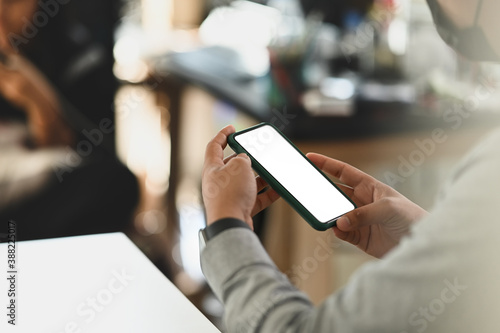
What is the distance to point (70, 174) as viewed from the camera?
1.74 meters

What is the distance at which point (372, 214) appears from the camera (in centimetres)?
68

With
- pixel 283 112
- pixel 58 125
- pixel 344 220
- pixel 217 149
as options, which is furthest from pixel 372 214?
pixel 58 125

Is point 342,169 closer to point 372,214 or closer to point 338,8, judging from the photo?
point 372,214

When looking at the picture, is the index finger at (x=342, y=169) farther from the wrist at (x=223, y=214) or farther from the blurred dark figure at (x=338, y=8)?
the blurred dark figure at (x=338, y=8)

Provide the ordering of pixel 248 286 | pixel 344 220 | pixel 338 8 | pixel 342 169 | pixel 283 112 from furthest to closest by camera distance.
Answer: pixel 338 8
pixel 283 112
pixel 342 169
pixel 344 220
pixel 248 286

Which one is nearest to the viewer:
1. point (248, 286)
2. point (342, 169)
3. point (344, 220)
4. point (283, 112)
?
point (248, 286)

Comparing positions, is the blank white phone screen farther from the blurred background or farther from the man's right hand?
the blurred background

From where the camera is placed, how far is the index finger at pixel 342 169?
78 centimetres

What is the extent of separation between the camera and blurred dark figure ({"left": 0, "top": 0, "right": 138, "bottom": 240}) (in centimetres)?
168

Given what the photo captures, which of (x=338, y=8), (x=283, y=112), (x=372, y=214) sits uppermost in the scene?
(x=338, y=8)

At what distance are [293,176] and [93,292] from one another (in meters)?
0.25

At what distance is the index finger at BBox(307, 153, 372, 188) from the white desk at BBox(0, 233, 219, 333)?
22cm

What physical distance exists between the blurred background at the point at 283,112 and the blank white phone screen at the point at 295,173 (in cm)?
72

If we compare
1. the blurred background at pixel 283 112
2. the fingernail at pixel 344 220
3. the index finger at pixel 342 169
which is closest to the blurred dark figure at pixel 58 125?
the blurred background at pixel 283 112
